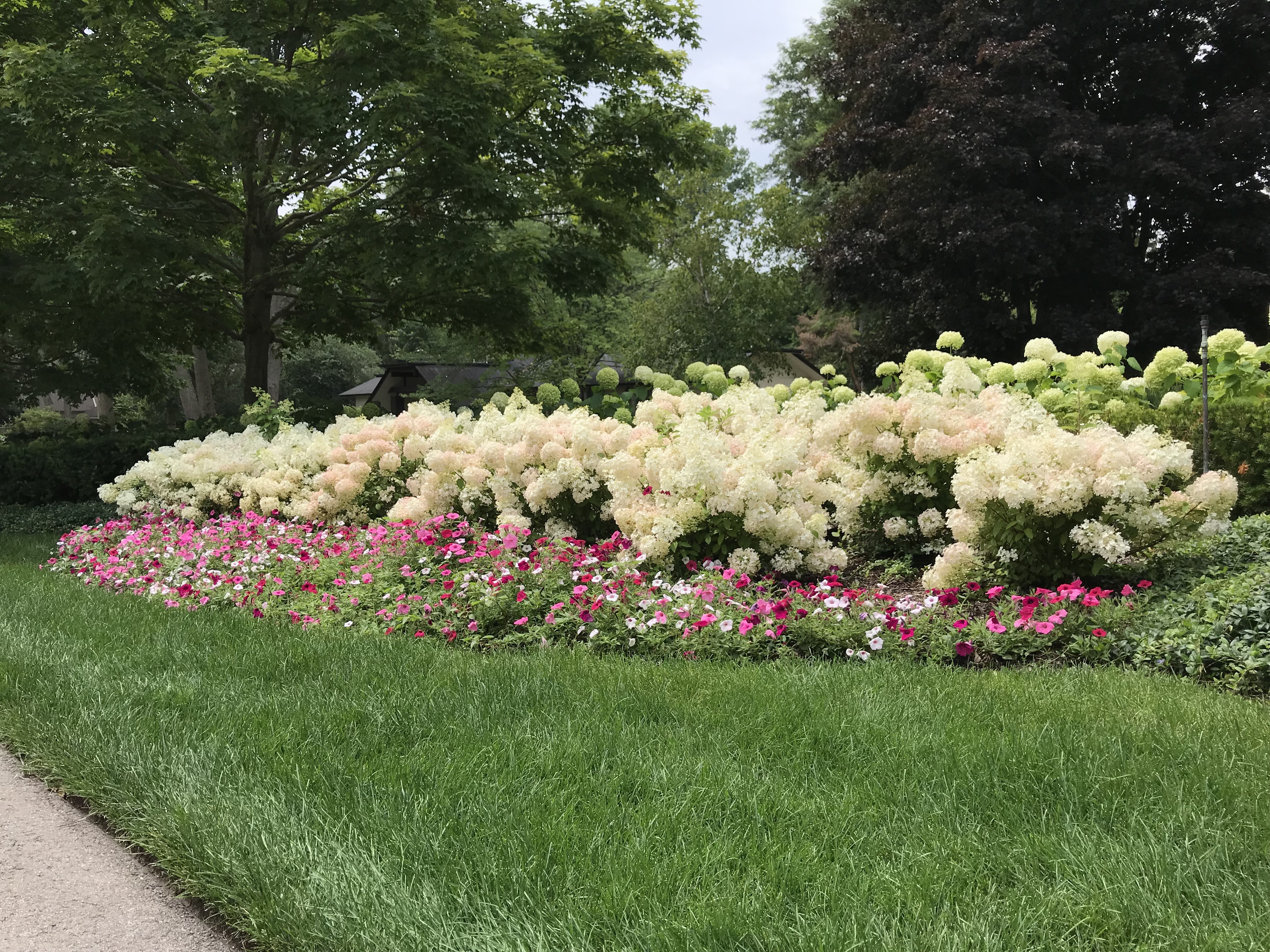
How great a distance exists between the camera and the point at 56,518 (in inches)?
480

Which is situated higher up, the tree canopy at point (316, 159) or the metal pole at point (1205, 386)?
the tree canopy at point (316, 159)

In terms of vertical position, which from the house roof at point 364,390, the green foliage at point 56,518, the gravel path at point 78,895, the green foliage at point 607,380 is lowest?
the green foliage at point 56,518

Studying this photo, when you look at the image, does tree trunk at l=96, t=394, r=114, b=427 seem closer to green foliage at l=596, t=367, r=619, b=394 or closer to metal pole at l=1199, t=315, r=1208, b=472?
green foliage at l=596, t=367, r=619, b=394

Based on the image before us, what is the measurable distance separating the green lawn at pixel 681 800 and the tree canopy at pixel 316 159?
25.4ft

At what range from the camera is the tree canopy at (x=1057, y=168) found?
1677 cm

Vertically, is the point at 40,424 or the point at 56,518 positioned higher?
the point at 40,424

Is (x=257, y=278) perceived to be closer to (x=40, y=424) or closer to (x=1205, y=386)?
(x=1205, y=386)

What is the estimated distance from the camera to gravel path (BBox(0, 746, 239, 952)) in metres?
2.30

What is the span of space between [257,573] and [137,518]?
13.5ft

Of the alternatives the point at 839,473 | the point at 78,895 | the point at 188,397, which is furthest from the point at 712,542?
the point at 188,397

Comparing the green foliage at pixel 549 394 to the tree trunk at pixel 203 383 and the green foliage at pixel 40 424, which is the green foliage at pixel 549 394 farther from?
the tree trunk at pixel 203 383

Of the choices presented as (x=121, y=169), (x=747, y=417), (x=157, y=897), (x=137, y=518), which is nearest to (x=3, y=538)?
(x=137, y=518)

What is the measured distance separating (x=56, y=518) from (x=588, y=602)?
33.3 feet

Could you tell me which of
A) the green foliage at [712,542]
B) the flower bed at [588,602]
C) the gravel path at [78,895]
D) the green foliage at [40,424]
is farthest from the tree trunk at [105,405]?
the gravel path at [78,895]
